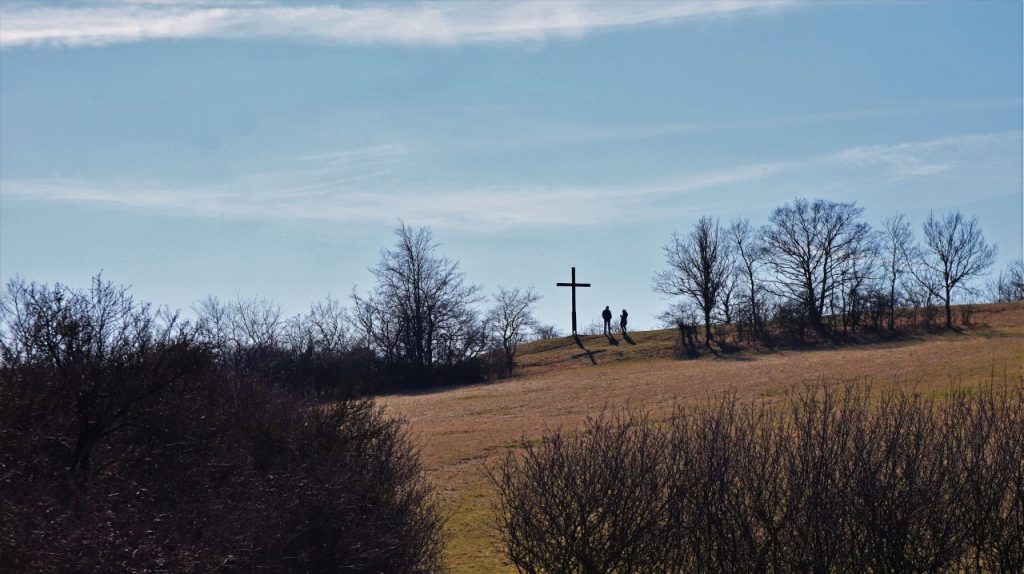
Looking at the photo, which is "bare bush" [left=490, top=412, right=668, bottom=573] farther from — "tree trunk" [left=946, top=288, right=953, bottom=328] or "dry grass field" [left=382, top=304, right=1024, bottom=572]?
"tree trunk" [left=946, top=288, right=953, bottom=328]

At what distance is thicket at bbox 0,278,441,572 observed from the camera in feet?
34.8

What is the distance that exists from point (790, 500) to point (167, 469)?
926 centimetres

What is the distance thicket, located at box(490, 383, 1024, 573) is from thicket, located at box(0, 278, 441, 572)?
3.31m

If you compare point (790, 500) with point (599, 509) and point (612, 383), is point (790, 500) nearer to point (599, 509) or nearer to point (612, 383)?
point (599, 509)

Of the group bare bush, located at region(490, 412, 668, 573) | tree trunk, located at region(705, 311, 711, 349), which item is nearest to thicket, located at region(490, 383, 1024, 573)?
bare bush, located at region(490, 412, 668, 573)

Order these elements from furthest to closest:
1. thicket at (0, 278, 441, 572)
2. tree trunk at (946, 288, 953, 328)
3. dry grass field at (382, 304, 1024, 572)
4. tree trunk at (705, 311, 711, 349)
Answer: tree trunk at (705, 311, 711, 349) < tree trunk at (946, 288, 953, 328) < dry grass field at (382, 304, 1024, 572) < thicket at (0, 278, 441, 572)

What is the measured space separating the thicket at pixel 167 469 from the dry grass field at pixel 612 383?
3.76 m

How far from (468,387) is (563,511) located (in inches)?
1873

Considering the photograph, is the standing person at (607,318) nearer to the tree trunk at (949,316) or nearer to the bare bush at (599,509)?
the tree trunk at (949,316)

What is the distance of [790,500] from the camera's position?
13.4m

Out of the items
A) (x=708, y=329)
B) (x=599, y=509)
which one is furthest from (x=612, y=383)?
(x=599, y=509)

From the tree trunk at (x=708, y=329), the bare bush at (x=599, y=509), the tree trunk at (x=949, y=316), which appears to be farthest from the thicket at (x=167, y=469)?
the tree trunk at (x=949, y=316)

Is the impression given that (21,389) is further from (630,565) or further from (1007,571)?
(1007,571)

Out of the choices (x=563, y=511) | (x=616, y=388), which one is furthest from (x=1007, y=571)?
(x=616, y=388)
